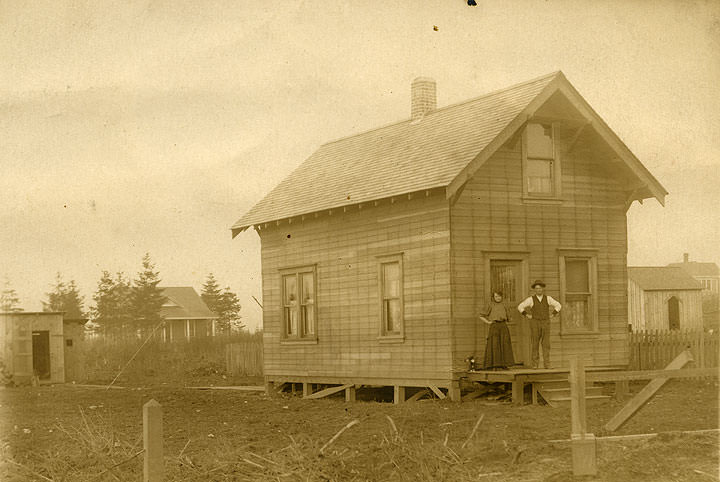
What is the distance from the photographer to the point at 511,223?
1983cm

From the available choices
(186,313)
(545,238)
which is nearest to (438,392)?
(545,238)

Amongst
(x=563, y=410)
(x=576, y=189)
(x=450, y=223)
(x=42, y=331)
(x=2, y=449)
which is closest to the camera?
(x=2, y=449)

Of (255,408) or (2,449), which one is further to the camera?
(255,408)

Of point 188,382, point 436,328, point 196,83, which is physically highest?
point 196,83

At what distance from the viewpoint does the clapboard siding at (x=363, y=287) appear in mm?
19484

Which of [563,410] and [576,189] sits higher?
[576,189]

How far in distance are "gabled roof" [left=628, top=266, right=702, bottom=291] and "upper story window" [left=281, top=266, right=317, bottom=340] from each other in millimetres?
27394

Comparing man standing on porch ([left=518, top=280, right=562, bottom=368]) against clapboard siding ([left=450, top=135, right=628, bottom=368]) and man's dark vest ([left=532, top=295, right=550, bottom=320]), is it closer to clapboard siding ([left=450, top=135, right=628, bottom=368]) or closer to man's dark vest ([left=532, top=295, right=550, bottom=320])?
man's dark vest ([left=532, top=295, right=550, bottom=320])

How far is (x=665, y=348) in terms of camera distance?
25281 millimetres

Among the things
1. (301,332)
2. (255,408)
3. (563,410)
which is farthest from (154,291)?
(563,410)

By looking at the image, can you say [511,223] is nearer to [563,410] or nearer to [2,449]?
[563,410]

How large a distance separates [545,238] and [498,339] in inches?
105

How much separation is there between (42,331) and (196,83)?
13.9 meters

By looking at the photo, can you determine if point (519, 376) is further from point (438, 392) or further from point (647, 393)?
point (647, 393)
